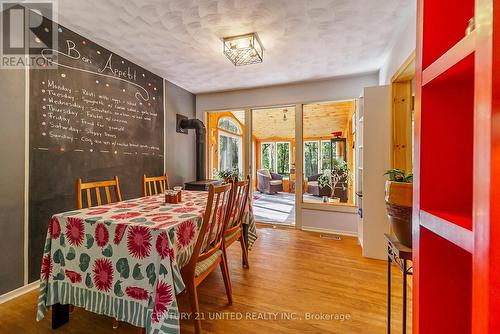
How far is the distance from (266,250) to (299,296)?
967mm

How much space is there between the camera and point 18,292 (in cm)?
187

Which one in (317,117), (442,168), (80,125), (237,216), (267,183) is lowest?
(267,183)

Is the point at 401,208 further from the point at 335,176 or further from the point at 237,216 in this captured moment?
the point at 335,176

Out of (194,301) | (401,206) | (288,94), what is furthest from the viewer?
(288,94)

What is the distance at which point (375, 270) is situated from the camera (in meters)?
2.31

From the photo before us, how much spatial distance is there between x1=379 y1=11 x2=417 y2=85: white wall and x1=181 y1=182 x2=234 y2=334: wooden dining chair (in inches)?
73.2

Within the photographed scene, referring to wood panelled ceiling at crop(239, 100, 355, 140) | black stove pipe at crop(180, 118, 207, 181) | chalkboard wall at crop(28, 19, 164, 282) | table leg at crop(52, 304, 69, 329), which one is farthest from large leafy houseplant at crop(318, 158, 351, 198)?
table leg at crop(52, 304, 69, 329)

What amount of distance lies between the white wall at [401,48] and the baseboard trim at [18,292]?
147 inches

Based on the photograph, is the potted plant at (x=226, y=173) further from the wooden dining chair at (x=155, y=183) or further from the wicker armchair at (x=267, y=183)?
the wicker armchair at (x=267, y=183)

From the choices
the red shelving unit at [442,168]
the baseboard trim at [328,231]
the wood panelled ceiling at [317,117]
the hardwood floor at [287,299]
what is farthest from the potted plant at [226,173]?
the red shelving unit at [442,168]

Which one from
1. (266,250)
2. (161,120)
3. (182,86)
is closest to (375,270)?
(266,250)

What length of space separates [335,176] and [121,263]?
3.52 m

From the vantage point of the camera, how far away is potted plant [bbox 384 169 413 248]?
0.98 meters

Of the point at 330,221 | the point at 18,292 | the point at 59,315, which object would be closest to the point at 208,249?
the point at 59,315
